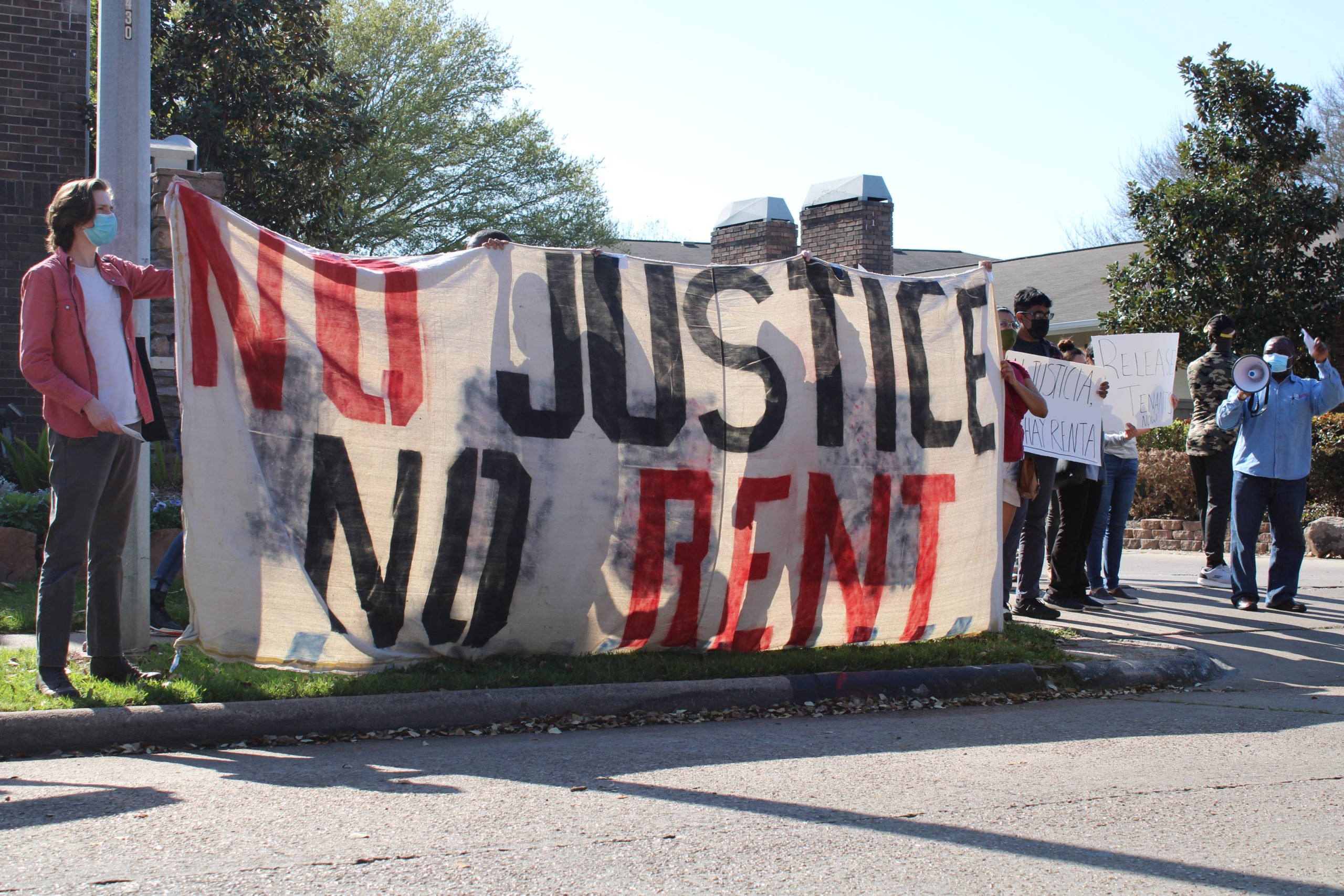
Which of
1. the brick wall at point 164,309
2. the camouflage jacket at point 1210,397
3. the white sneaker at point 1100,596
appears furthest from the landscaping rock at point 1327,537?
the brick wall at point 164,309

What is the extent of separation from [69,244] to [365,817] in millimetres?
2790

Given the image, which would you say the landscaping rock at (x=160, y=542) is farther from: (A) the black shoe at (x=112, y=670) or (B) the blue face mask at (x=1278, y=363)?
(B) the blue face mask at (x=1278, y=363)

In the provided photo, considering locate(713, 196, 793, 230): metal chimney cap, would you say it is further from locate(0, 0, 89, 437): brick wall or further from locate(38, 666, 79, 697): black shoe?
locate(38, 666, 79, 697): black shoe

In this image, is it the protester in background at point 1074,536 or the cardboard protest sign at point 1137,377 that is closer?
the protester in background at point 1074,536

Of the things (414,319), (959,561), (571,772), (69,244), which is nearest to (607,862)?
(571,772)

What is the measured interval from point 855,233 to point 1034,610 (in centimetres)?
1354

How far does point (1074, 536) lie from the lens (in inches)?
337

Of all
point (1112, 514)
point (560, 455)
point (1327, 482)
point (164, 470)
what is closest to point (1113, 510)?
point (1112, 514)

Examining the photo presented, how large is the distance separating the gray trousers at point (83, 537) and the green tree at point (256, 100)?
1271cm

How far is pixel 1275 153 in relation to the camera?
16.3 meters

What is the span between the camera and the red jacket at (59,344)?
182 inches

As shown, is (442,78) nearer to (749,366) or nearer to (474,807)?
(749,366)

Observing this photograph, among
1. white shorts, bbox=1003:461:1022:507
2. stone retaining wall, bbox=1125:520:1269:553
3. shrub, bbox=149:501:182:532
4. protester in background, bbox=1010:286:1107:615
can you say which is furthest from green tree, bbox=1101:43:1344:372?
shrub, bbox=149:501:182:532

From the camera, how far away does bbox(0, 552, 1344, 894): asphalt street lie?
3137 millimetres
